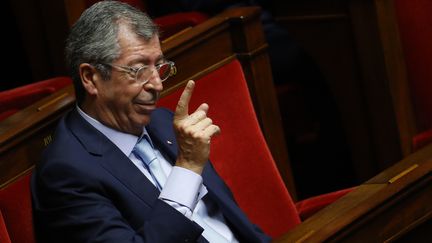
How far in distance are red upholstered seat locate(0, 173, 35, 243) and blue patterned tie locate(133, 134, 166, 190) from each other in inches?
3.6

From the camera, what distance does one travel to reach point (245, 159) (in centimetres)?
92

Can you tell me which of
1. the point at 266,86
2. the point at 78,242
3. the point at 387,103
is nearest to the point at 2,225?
the point at 78,242

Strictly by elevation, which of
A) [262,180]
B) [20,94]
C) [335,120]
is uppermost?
[20,94]

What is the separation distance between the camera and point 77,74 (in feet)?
2.47

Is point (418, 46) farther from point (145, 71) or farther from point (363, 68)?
point (145, 71)

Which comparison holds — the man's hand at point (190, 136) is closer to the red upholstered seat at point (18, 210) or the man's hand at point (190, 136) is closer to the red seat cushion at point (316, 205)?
the red upholstered seat at point (18, 210)

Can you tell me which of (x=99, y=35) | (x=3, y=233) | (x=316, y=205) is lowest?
(x=316, y=205)

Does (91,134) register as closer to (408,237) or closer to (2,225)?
(2,225)

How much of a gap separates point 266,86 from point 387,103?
10.4 inches

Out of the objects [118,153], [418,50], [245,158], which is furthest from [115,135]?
[418,50]

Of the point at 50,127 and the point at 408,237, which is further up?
the point at 50,127

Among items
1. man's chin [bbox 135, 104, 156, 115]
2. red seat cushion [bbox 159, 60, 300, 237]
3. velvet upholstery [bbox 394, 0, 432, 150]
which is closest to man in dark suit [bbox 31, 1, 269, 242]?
man's chin [bbox 135, 104, 156, 115]

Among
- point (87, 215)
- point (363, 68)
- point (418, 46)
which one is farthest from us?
point (363, 68)

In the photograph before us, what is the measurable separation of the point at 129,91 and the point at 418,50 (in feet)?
1.57
